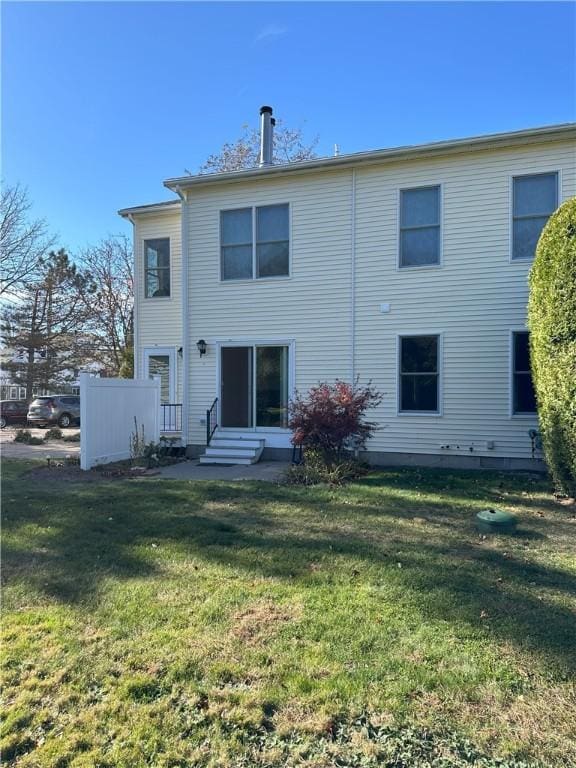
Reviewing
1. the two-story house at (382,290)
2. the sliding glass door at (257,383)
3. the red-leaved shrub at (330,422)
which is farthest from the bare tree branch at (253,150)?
the red-leaved shrub at (330,422)

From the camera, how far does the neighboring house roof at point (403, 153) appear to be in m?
8.77

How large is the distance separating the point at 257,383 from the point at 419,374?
11.4 feet

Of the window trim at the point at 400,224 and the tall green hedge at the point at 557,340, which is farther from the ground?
the window trim at the point at 400,224

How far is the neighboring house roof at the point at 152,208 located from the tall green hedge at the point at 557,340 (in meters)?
8.66

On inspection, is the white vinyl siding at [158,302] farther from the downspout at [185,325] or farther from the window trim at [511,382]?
the window trim at [511,382]

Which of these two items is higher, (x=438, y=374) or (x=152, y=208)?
(x=152, y=208)

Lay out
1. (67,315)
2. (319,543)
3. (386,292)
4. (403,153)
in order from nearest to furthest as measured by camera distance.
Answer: (319,543), (403,153), (386,292), (67,315)

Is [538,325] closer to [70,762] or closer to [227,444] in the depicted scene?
[227,444]

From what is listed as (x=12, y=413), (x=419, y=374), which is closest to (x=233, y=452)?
(x=419, y=374)

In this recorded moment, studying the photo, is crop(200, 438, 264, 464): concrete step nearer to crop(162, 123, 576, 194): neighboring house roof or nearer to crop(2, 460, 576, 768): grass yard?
crop(2, 460, 576, 768): grass yard

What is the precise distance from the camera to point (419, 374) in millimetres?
9914

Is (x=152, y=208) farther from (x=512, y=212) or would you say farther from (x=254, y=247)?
(x=512, y=212)

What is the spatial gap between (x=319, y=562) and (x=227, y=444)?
6.40 meters

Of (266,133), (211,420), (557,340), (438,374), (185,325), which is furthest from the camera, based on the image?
(266,133)
